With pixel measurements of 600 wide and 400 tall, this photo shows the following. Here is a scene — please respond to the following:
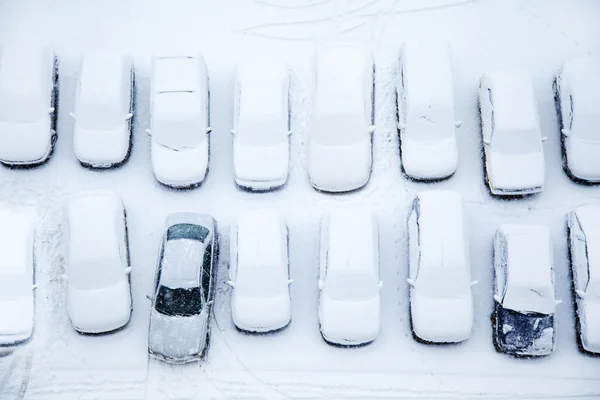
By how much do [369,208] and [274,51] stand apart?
8.54ft

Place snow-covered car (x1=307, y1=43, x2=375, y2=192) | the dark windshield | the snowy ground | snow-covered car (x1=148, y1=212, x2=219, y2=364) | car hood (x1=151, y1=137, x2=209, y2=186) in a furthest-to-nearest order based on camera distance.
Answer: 1. car hood (x1=151, y1=137, x2=209, y2=186)
2. snow-covered car (x1=307, y1=43, x2=375, y2=192)
3. the snowy ground
4. the dark windshield
5. snow-covered car (x1=148, y1=212, x2=219, y2=364)

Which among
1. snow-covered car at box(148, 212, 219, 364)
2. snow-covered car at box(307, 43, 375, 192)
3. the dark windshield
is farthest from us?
snow-covered car at box(307, 43, 375, 192)

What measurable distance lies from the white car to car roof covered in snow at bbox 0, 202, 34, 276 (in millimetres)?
2678

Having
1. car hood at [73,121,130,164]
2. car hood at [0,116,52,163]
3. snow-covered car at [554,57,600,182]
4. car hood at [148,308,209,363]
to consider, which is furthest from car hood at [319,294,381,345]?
car hood at [0,116,52,163]

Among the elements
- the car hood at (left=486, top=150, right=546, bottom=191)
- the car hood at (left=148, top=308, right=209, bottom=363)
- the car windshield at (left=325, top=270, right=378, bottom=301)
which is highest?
the car hood at (left=486, top=150, right=546, bottom=191)

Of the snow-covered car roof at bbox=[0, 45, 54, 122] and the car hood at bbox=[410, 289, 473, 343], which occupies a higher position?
the snow-covered car roof at bbox=[0, 45, 54, 122]

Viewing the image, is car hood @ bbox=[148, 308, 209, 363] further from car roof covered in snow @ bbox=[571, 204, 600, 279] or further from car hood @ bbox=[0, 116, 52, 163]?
car roof covered in snow @ bbox=[571, 204, 600, 279]

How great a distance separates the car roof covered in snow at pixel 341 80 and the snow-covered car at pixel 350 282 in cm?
142

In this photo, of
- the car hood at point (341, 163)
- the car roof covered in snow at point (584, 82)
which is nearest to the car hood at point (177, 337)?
the car hood at point (341, 163)

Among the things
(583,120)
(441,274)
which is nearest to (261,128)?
(441,274)

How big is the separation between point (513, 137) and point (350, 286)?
9.52 feet

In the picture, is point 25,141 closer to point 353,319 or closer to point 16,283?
point 16,283

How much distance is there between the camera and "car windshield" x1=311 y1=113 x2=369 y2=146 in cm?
876

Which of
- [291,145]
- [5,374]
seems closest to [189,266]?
[291,145]
